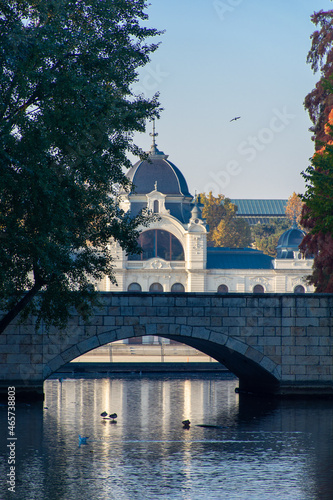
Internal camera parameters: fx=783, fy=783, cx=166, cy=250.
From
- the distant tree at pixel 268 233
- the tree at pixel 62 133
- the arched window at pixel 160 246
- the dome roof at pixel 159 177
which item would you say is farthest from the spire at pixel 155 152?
the tree at pixel 62 133

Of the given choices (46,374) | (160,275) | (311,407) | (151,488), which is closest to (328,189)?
(311,407)

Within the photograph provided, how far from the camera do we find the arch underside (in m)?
29.5

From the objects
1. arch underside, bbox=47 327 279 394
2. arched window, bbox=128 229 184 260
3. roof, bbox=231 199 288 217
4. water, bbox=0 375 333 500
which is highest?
roof, bbox=231 199 288 217

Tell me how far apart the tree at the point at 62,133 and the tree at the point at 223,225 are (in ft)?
248

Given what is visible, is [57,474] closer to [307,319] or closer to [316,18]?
[307,319]

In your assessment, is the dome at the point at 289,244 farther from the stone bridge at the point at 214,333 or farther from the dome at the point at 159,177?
the stone bridge at the point at 214,333

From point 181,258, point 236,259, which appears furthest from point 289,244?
point 181,258

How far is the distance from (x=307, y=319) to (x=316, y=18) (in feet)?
53.7

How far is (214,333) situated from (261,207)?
126938 millimetres

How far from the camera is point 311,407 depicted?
28.7 m

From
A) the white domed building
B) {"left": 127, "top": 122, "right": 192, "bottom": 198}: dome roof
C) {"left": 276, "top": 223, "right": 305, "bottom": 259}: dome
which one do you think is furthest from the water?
{"left": 276, "top": 223, "right": 305, "bottom": 259}: dome

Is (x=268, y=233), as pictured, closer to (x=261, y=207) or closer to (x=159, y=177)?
(x=261, y=207)

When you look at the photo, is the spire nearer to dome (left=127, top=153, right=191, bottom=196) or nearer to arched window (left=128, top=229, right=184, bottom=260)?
dome (left=127, top=153, right=191, bottom=196)

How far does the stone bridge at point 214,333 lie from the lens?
95.6 feet
